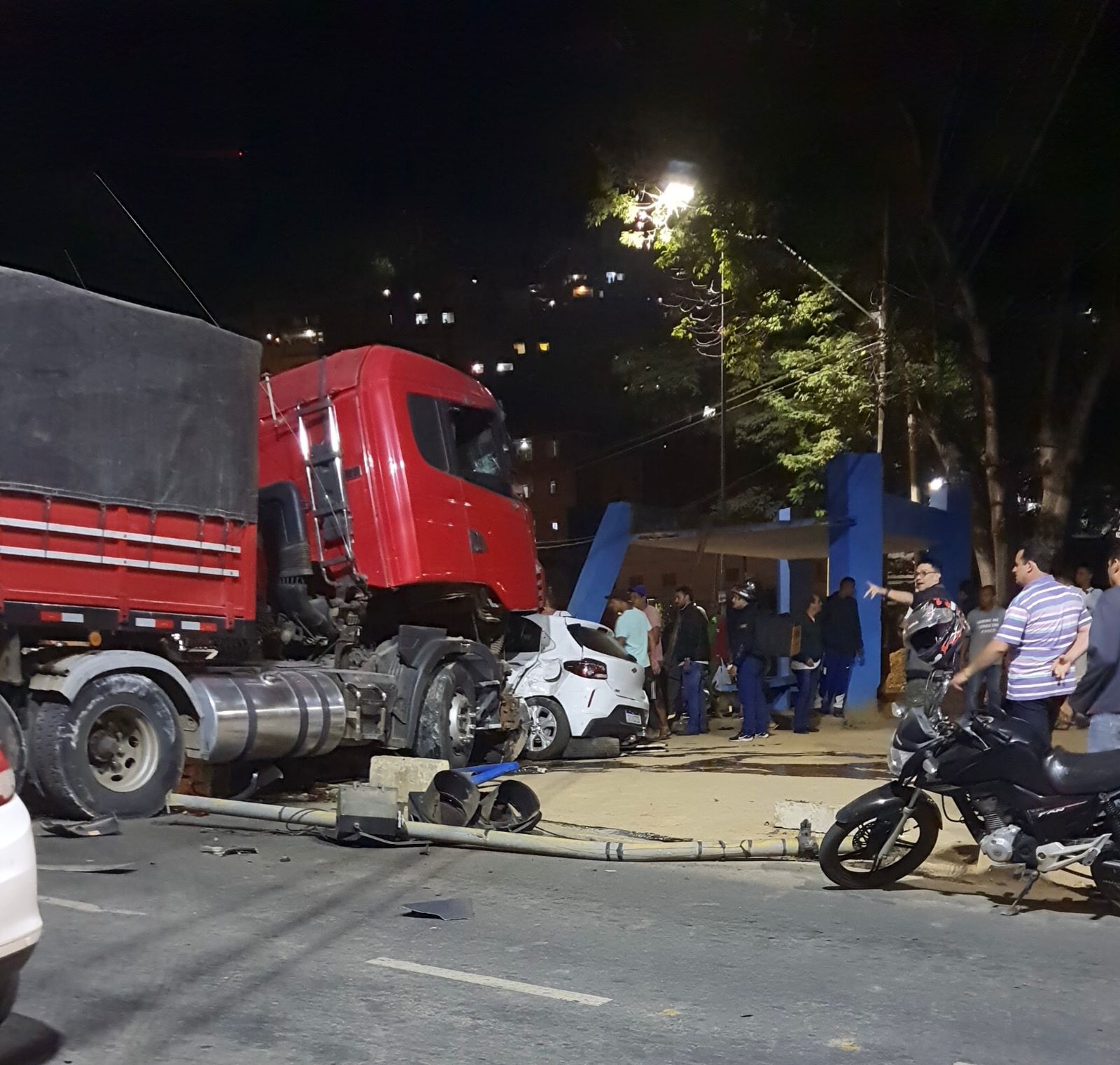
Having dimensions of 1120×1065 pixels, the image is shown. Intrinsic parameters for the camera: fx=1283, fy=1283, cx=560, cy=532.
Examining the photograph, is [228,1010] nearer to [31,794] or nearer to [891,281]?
[31,794]

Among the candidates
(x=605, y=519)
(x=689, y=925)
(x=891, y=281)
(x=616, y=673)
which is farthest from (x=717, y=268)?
(x=689, y=925)

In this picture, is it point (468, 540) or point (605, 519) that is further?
point (605, 519)

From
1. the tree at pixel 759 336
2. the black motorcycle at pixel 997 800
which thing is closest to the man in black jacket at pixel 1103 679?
the black motorcycle at pixel 997 800

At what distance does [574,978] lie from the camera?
4.87 meters

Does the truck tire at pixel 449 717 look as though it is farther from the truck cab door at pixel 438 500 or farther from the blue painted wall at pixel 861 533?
the blue painted wall at pixel 861 533

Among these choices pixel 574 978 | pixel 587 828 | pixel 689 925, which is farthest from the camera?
pixel 587 828

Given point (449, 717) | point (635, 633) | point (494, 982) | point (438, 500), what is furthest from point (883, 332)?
point (494, 982)

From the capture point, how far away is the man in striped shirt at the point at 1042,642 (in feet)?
22.7

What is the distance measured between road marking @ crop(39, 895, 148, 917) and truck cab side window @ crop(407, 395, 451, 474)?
219 inches

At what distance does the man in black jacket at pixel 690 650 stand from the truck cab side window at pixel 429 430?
4936 millimetres

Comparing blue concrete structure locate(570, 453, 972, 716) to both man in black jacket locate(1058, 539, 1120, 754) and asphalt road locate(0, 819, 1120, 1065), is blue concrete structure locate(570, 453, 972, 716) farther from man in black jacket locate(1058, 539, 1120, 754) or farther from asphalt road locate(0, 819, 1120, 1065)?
asphalt road locate(0, 819, 1120, 1065)

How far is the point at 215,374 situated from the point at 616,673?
5.88m

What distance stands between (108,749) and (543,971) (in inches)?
172

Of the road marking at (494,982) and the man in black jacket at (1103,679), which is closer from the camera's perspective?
the road marking at (494,982)
